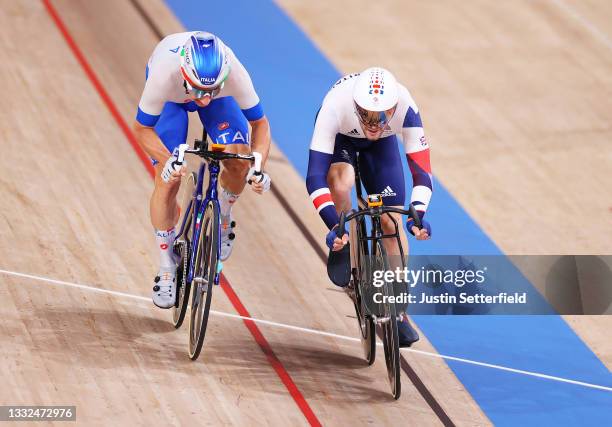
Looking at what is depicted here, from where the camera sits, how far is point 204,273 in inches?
209

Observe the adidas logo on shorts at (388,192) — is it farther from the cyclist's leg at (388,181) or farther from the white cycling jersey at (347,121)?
the white cycling jersey at (347,121)

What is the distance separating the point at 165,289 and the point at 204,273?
0.47 m

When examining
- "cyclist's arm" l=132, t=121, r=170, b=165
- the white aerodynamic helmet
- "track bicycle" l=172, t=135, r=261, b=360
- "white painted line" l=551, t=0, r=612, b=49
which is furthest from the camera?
"white painted line" l=551, t=0, r=612, b=49

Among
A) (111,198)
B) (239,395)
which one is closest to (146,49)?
(111,198)

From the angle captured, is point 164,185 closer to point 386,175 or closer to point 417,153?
point 386,175

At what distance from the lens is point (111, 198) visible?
6.98m

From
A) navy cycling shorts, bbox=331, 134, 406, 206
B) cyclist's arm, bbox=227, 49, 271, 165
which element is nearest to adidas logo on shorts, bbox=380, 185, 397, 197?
navy cycling shorts, bbox=331, 134, 406, 206

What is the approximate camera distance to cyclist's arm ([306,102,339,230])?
5.29 metres

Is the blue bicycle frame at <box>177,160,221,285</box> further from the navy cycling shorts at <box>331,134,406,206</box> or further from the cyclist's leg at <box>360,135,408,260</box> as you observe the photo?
the cyclist's leg at <box>360,135,408,260</box>

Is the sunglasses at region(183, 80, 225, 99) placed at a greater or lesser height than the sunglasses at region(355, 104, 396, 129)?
lesser

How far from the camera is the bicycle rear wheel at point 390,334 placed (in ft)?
16.7

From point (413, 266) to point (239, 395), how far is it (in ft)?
5.96

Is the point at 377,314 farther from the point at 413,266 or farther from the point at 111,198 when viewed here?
the point at 111,198

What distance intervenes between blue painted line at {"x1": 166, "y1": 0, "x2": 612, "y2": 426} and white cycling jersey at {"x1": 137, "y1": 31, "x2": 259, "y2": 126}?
1745 millimetres
